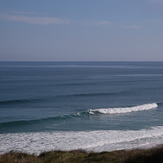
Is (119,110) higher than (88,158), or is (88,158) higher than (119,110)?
(88,158)

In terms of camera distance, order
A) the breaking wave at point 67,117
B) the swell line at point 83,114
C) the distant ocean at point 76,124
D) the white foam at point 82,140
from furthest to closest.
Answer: the swell line at point 83,114 < the breaking wave at point 67,117 < the distant ocean at point 76,124 < the white foam at point 82,140

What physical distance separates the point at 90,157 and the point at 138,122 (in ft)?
54.1

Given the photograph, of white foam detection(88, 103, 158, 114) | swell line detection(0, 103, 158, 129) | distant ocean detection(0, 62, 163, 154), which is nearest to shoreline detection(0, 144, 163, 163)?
distant ocean detection(0, 62, 163, 154)

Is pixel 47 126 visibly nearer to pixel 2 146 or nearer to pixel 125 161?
pixel 2 146

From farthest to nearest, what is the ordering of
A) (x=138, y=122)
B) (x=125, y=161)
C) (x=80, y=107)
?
(x=80, y=107)
(x=138, y=122)
(x=125, y=161)

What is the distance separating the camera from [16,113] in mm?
32125

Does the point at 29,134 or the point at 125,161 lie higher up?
the point at 125,161

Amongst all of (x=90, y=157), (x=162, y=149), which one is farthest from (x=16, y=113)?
(x=162, y=149)

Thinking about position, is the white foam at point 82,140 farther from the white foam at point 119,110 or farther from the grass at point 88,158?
the white foam at point 119,110

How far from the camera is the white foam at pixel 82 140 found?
1947 cm

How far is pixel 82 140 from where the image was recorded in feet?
70.2

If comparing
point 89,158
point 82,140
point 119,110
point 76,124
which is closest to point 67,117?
point 76,124

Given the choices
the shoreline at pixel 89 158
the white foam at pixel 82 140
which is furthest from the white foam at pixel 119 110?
the shoreline at pixel 89 158

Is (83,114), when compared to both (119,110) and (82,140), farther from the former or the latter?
(82,140)
